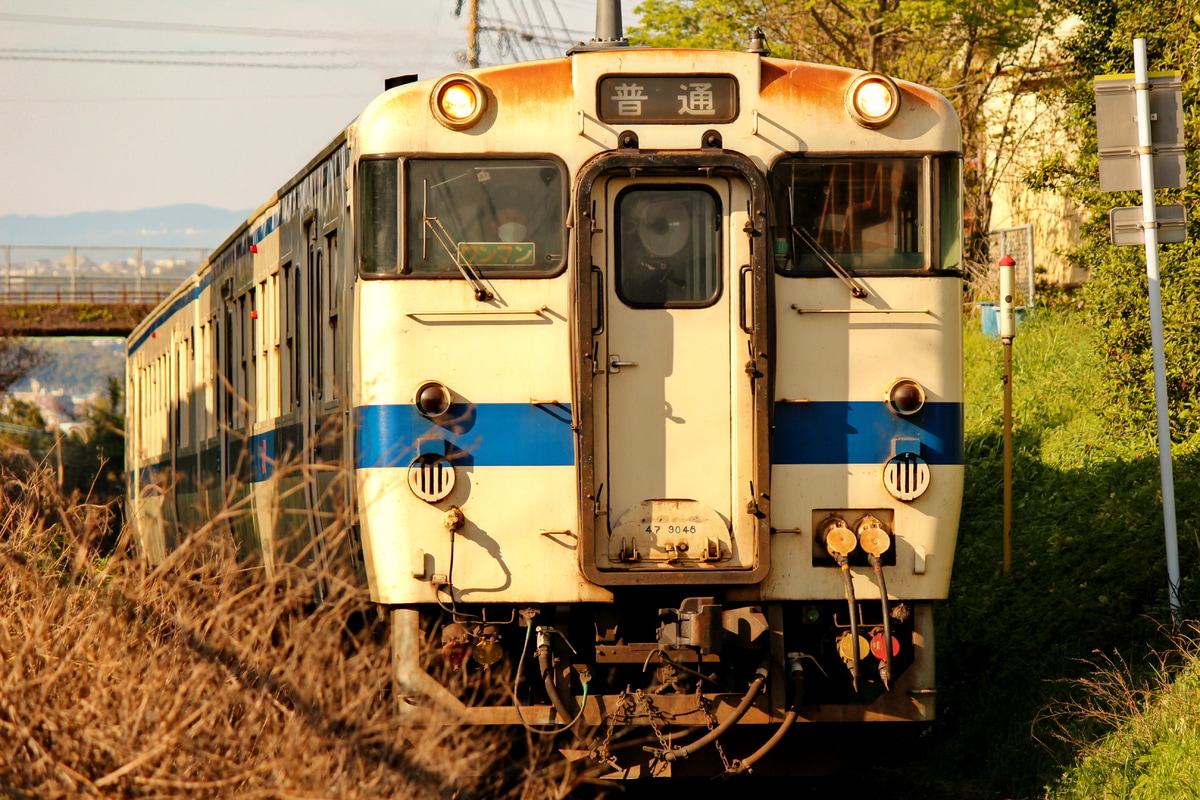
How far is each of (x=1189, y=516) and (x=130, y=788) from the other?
7.61 meters

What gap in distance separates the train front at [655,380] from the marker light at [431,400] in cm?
1

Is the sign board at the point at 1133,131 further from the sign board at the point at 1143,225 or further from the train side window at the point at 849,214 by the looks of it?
the train side window at the point at 849,214

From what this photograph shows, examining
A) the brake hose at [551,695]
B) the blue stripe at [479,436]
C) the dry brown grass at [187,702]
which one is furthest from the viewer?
the blue stripe at [479,436]

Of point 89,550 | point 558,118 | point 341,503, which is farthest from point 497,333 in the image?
point 89,550

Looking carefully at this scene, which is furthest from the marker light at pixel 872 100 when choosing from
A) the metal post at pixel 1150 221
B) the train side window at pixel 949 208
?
the metal post at pixel 1150 221

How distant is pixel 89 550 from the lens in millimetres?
5410

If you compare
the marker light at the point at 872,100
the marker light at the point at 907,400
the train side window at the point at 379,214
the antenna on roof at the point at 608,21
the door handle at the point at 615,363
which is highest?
the antenna on roof at the point at 608,21

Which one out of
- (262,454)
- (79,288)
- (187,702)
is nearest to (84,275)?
(79,288)

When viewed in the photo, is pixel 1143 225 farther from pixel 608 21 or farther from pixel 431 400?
pixel 431 400

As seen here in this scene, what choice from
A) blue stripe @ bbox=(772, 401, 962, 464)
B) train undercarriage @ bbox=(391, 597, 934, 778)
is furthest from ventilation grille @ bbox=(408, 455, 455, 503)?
blue stripe @ bbox=(772, 401, 962, 464)

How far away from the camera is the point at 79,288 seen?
4256 centimetres

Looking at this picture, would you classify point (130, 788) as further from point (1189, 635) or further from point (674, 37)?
point (674, 37)

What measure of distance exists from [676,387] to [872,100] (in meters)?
1.63

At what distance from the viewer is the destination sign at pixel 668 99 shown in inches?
269
